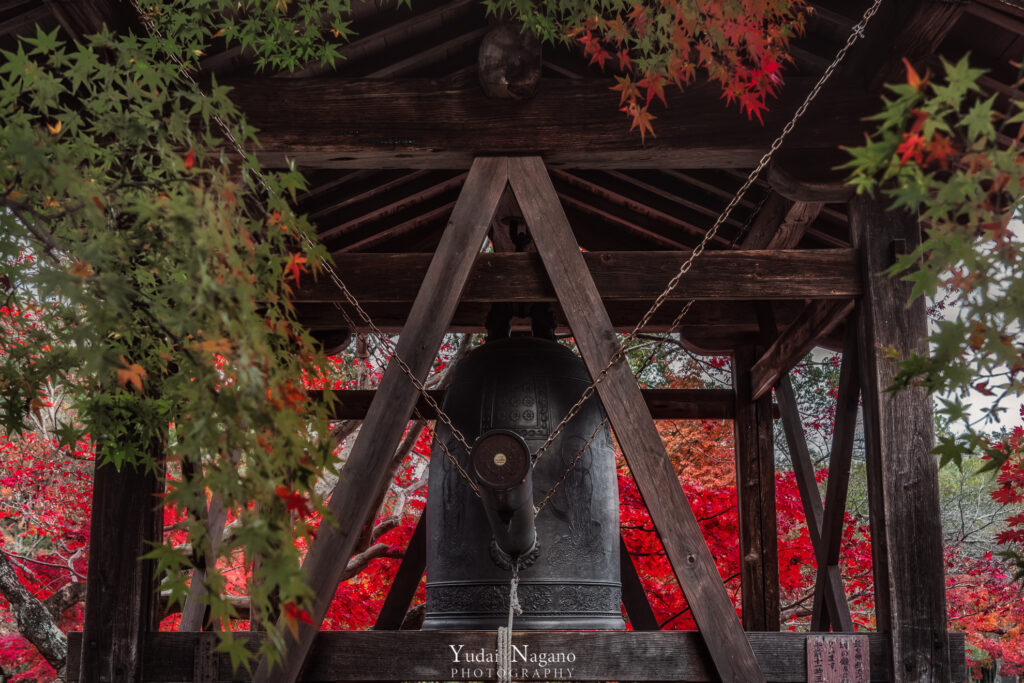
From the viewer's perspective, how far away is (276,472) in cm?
288

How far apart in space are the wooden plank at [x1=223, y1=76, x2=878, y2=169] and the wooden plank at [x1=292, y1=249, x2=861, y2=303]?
1.77 feet

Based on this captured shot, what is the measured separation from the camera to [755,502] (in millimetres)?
7812

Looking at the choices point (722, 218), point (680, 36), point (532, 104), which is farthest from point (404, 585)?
point (680, 36)

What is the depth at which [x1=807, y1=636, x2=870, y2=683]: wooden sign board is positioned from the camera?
15.0 feet

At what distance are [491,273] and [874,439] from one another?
216 cm

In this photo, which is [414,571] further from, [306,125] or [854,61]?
[854,61]

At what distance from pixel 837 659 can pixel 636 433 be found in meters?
1.49

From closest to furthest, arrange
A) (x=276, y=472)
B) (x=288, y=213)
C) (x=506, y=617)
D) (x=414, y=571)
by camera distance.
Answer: (x=276, y=472) < (x=288, y=213) < (x=506, y=617) < (x=414, y=571)

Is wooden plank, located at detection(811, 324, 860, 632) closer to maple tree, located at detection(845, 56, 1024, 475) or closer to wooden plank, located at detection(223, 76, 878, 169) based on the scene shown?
wooden plank, located at detection(223, 76, 878, 169)

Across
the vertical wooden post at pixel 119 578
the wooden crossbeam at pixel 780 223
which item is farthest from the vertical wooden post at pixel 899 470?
the vertical wooden post at pixel 119 578

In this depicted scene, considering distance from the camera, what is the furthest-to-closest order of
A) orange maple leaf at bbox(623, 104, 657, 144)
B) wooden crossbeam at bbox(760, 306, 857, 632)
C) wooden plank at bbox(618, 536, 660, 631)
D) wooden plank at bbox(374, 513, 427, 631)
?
wooden plank at bbox(618, 536, 660, 631)
wooden plank at bbox(374, 513, 427, 631)
wooden crossbeam at bbox(760, 306, 857, 632)
orange maple leaf at bbox(623, 104, 657, 144)

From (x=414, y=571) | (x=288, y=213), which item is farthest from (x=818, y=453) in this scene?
(x=288, y=213)

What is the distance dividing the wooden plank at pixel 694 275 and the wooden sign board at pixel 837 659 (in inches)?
69.2

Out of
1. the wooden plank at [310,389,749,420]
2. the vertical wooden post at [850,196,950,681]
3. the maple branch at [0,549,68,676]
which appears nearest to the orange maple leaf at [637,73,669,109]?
the vertical wooden post at [850,196,950,681]
